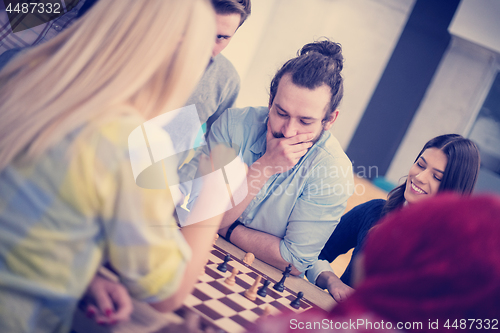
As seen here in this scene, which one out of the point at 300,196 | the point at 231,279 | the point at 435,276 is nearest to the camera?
the point at 435,276

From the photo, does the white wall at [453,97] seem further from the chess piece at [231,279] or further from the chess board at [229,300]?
the chess piece at [231,279]

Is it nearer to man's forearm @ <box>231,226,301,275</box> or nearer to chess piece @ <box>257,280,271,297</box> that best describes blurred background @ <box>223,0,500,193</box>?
man's forearm @ <box>231,226,301,275</box>

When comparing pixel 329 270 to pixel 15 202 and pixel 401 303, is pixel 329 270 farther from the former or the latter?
pixel 15 202

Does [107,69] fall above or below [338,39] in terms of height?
below

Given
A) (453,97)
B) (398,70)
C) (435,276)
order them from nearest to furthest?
(435,276), (398,70), (453,97)

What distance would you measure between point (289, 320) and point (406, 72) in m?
5.30

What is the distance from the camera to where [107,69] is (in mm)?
673

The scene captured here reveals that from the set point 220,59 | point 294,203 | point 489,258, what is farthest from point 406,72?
point 489,258

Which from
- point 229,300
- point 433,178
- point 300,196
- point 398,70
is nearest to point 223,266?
point 229,300

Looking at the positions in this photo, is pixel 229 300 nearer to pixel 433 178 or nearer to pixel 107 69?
pixel 107 69

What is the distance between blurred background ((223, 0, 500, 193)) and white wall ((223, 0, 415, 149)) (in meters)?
0.01

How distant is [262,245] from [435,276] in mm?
920

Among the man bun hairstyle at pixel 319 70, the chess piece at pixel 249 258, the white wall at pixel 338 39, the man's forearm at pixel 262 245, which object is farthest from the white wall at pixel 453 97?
the chess piece at pixel 249 258

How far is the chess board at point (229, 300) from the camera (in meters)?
0.81
